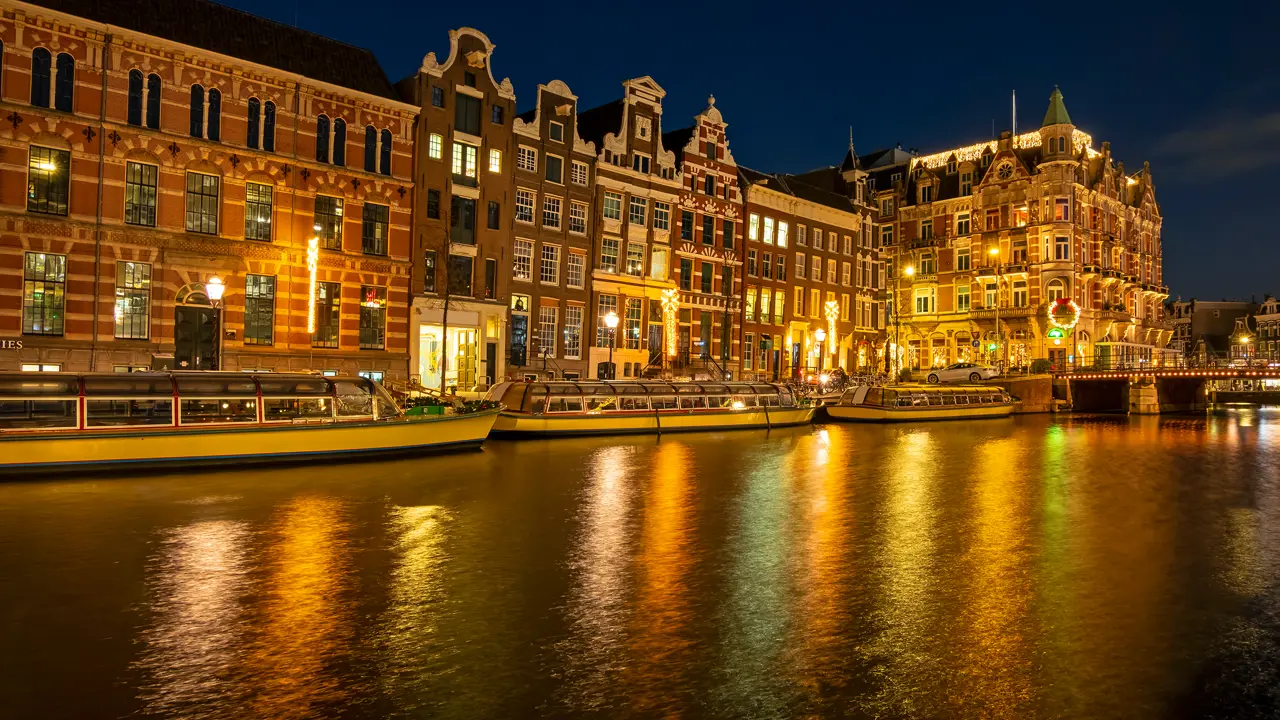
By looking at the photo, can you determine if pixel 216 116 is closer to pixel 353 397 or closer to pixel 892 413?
pixel 353 397

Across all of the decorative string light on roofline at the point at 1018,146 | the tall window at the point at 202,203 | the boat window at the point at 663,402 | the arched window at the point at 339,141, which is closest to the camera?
the tall window at the point at 202,203

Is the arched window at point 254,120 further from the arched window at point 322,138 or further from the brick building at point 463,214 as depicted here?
the brick building at point 463,214

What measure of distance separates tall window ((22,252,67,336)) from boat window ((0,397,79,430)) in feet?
43.7

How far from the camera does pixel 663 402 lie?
36.8m

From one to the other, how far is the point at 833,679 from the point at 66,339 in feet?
109

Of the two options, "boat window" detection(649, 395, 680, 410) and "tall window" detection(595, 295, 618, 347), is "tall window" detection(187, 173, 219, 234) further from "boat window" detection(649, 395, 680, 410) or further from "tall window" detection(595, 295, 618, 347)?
"tall window" detection(595, 295, 618, 347)

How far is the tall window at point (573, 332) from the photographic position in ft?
164

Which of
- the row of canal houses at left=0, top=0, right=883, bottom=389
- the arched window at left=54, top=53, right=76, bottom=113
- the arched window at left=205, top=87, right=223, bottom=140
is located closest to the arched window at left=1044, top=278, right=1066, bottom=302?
the row of canal houses at left=0, top=0, right=883, bottom=389

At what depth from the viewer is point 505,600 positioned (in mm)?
11445

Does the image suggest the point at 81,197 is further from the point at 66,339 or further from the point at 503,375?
the point at 503,375

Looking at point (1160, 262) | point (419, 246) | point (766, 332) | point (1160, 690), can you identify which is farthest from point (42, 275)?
point (1160, 262)

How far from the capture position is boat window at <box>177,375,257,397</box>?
23188 mm

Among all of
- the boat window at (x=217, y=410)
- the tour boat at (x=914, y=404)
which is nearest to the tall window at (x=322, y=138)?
the boat window at (x=217, y=410)

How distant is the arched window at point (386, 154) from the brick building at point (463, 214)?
1.38 metres
